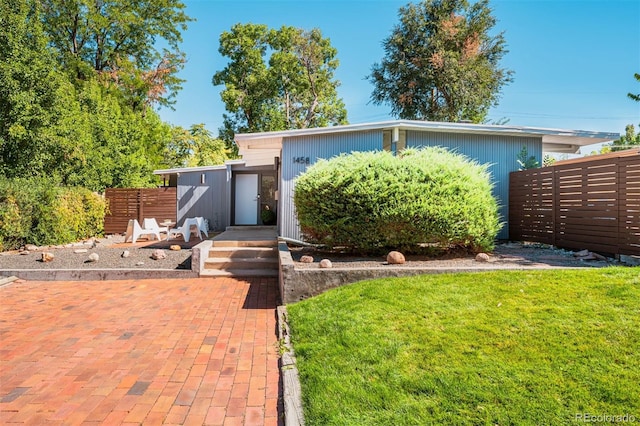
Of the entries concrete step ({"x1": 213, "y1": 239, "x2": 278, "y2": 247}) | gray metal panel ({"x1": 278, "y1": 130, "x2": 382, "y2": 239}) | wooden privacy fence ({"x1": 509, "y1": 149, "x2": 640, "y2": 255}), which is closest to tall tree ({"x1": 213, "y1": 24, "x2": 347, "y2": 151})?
gray metal panel ({"x1": 278, "y1": 130, "x2": 382, "y2": 239})

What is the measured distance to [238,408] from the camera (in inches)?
105

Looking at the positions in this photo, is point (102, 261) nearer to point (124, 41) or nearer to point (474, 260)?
point (474, 260)

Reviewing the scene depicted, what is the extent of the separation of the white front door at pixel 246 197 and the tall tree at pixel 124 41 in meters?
13.3

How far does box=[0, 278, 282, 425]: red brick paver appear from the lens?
8.66 ft

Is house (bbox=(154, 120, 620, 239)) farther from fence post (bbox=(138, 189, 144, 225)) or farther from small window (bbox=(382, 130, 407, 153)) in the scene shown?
fence post (bbox=(138, 189, 144, 225))

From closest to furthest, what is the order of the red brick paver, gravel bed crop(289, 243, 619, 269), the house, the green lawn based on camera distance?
the green lawn, the red brick paver, gravel bed crop(289, 243, 619, 269), the house

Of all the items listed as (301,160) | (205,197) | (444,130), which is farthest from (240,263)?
(205,197)

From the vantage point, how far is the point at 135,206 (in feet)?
48.9

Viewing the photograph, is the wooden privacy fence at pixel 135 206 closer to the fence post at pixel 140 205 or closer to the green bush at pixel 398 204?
the fence post at pixel 140 205

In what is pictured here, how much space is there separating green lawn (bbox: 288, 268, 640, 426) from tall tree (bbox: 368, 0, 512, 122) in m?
18.2

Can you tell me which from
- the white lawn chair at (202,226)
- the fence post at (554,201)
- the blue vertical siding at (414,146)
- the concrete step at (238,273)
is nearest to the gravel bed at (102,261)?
the concrete step at (238,273)

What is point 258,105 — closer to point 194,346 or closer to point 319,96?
point 319,96

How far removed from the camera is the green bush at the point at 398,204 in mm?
5840

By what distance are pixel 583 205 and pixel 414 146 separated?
4.03m
